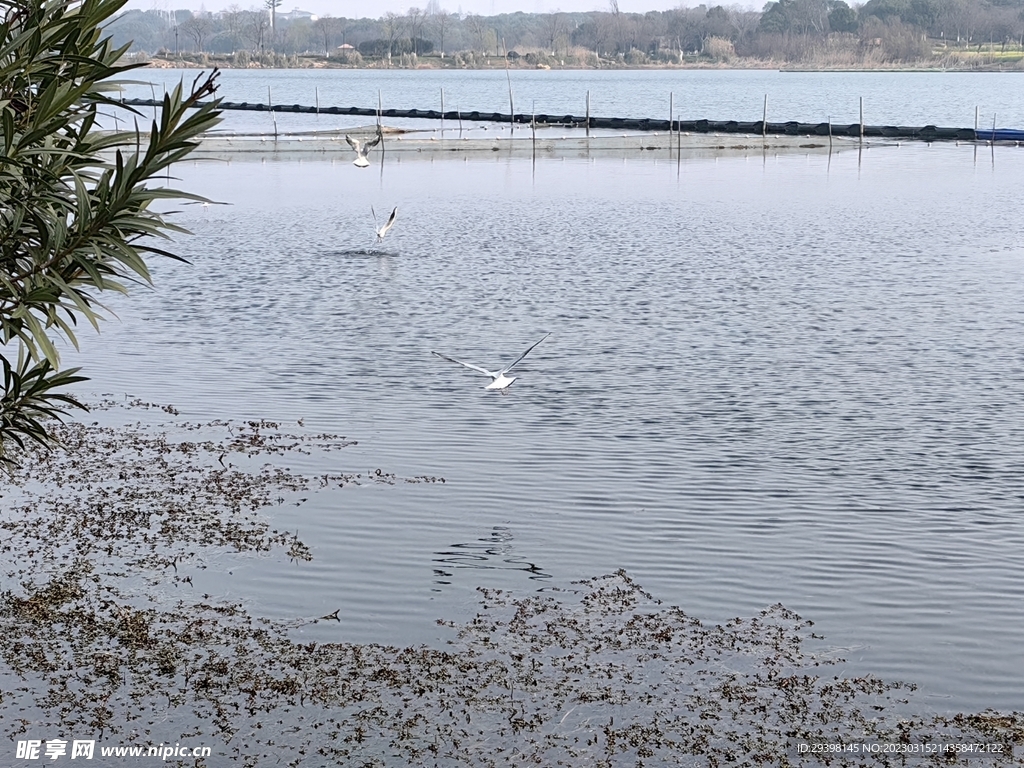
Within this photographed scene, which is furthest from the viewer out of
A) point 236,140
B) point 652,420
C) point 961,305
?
point 236,140

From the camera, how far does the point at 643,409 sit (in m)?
13.5

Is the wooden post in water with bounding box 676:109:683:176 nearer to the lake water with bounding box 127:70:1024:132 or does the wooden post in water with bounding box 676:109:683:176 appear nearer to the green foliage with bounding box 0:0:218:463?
the lake water with bounding box 127:70:1024:132

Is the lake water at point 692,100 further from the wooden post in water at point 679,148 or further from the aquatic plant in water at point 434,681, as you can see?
the aquatic plant in water at point 434,681

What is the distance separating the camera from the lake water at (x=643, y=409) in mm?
8352

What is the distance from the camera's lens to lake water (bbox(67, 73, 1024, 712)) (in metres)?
8.35

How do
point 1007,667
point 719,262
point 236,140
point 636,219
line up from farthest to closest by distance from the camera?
point 236,140 < point 636,219 < point 719,262 < point 1007,667

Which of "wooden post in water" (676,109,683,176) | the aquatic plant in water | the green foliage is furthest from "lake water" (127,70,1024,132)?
the green foliage

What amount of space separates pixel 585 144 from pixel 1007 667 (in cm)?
4944

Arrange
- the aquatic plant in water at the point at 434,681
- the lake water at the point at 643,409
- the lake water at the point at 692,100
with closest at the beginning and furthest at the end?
the aquatic plant in water at the point at 434,681, the lake water at the point at 643,409, the lake water at the point at 692,100

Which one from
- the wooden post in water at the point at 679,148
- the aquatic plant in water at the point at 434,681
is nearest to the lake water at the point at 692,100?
the wooden post in water at the point at 679,148

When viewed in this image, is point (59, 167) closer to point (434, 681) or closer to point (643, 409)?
point (434, 681)

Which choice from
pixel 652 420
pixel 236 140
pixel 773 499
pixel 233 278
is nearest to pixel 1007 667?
pixel 773 499

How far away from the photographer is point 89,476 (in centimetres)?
1040

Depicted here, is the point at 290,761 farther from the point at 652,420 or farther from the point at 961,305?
the point at 961,305
